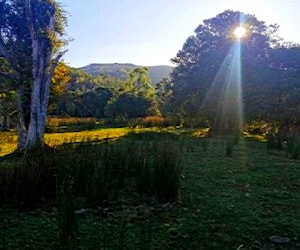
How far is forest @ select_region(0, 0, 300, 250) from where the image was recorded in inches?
134

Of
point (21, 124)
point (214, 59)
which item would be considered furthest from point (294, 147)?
point (214, 59)

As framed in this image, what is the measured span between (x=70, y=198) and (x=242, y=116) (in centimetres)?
1480

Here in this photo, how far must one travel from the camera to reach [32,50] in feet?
33.6

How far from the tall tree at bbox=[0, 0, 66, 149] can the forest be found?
0.03 meters

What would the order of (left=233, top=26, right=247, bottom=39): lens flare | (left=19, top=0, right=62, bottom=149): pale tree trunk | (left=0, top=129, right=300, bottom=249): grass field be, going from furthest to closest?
(left=233, top=26, right=247, bottom=39): lens flare → (left=19, top=0, right=62, bottom=149): pale tree trunk → (left=0, top=129, right=300, bottom=249): grass field

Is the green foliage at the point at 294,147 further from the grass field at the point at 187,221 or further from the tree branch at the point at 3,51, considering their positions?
the tree branch at the point at 3,51

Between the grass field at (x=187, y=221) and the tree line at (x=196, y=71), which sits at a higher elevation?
the tree line at (x=196, y=71)

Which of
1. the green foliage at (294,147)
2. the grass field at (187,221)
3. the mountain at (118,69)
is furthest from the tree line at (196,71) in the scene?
the mountain at (118,69)

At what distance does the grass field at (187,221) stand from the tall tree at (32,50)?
5.23 meters

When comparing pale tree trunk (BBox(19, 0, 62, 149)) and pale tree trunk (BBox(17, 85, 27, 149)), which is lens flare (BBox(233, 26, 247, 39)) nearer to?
pale tree trunk (BBox(19, 0, 62, 149))

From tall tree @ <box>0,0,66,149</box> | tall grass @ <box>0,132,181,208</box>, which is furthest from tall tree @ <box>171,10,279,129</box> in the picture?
tall grass @ <box>0,132,181,208</box>

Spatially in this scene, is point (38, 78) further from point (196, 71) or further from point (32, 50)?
point (196, 71)

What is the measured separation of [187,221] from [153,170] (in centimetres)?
97

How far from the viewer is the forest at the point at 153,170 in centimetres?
341
